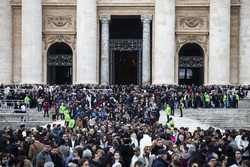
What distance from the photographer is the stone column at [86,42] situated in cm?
6781

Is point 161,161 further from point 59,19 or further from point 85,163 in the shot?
point 59,19

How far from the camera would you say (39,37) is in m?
68.6

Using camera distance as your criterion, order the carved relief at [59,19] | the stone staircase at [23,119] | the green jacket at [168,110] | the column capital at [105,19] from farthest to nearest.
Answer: the carved relief at [59,19] → the column capital at [105,19] → the stone staircase at [23,119] → the green jacket at [168,110]

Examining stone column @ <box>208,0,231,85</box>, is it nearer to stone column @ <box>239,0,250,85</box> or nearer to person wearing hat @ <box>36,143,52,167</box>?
stone column @ <box>239,0,250,85</box>

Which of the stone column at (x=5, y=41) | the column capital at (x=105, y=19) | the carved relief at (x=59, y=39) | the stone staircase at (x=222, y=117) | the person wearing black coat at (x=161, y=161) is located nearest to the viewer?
the person wearing black coat at (x=161, y=161)

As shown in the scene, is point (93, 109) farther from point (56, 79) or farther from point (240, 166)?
point (240, 166)

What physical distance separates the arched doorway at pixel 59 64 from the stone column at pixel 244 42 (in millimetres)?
15652

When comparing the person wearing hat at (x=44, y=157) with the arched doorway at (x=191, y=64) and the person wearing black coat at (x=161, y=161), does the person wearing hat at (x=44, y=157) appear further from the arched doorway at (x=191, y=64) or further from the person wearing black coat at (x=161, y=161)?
the arched doorway at (x=191, y=64)

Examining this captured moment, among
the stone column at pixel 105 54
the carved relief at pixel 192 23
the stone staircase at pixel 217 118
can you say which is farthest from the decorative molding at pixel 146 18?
the stone staircase at pixel 217 118

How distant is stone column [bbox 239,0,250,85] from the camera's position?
67875mm

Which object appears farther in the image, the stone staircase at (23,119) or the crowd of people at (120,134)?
the stone staircase at (23,119)

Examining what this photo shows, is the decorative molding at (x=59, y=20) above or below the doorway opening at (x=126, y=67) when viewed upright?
above

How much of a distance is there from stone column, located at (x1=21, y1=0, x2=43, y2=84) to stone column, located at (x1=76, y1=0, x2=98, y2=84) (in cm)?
371

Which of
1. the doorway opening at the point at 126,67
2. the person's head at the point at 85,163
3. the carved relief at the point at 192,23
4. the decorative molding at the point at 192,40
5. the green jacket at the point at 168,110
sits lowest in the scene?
the green jacket at the point at 168,110
